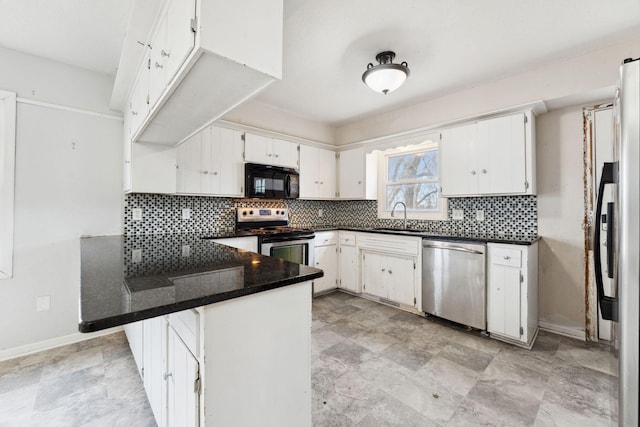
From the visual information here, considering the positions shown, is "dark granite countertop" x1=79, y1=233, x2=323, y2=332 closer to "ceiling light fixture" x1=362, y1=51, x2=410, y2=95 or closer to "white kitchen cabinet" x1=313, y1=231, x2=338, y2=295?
"ceiling light fixture" x1=362, y1=51, x2=410, y2=95

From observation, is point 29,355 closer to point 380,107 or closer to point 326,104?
point 326,104

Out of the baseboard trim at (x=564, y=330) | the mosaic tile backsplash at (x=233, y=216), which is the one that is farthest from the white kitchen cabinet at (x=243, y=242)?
the baseboard trim at (x=564, y=330)

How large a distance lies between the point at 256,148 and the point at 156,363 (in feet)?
8.43

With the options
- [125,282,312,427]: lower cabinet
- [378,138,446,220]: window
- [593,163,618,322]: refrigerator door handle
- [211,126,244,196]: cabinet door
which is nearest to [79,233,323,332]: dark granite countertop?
[125,282,312,427]: lower cabinet

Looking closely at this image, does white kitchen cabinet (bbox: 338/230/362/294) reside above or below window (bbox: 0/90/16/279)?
below

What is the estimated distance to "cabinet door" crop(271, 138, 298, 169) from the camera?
3.56m

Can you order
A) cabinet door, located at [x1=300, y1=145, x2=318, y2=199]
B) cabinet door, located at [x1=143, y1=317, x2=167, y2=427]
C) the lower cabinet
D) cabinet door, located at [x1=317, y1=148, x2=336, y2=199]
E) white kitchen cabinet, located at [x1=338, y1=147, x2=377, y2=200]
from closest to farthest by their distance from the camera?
the lower cabinet
cabinet door, located at [x1=143, y1=317, x2=167, y2=427]
cabinet door, located at [x1=300, y1=145, x2=318, y2=199]
white kitchen cabinet, located at [x1=338, y1=147, x2=377, y2=200]
cabinet door, located at [x1=317, y1=148, x2=336, y2=199]

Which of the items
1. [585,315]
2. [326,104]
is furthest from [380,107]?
[585,315]

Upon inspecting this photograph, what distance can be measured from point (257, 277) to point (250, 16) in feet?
3.35

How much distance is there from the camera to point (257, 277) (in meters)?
1.10

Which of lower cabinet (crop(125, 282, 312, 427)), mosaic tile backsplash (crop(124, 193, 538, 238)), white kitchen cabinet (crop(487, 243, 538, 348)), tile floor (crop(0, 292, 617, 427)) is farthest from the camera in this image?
mosaic tile backsplash (crop(124, 193, 538, 238))

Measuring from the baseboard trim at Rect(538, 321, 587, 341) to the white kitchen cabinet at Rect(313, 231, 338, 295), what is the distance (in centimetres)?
237

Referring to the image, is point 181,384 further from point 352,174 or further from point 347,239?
point 352,174

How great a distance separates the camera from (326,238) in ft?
12.4
